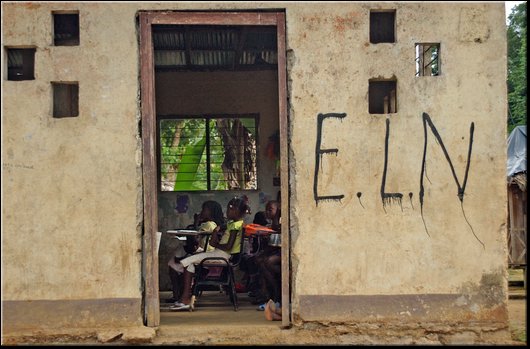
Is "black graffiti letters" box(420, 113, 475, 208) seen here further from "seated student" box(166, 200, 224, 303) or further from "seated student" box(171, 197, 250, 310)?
"seated student" box(166, 200, 224, 303)

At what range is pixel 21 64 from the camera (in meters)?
7.88

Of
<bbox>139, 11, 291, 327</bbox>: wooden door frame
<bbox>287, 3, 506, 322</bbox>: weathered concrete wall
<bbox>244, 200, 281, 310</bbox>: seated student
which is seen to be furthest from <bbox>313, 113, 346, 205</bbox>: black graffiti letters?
<bbox>244, 200, 281, 310</bbox>: seated student

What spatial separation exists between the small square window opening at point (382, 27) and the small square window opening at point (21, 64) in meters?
3.43

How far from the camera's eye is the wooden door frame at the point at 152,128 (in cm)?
729

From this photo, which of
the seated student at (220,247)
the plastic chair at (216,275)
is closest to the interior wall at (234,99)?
the seated student at (220,247)

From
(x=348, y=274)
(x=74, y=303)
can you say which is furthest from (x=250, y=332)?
(x=74, y=303)

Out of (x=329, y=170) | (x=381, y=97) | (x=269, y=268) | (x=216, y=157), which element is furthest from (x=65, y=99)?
(x=216, y=157)

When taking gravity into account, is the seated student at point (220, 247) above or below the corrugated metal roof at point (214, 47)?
below

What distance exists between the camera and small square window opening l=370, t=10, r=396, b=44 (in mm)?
7445

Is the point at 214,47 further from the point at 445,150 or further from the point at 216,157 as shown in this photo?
the point at 445,150

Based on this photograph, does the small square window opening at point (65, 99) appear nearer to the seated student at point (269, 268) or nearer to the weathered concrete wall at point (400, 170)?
the weathered concrete wall at point (400, 170)

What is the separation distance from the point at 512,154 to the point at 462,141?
7.17 metres

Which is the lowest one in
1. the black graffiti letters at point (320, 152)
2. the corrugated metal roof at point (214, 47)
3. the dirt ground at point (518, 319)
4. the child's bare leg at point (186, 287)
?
the dirt ground at point (518, 319)

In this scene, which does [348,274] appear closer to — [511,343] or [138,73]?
[511,343]
